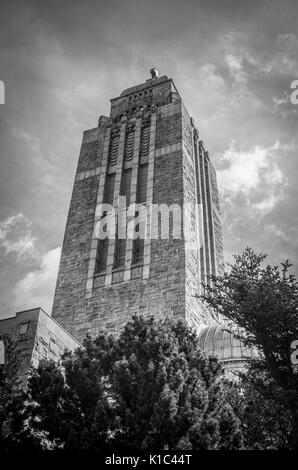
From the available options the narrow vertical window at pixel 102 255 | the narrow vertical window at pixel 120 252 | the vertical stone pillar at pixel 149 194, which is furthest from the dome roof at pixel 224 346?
the narrow vertical window at pixel 102 255

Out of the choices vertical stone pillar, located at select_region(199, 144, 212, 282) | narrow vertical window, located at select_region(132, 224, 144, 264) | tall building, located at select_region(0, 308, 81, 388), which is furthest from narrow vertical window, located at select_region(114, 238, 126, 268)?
tall building, located at select_region(0, 308, 81, 388)

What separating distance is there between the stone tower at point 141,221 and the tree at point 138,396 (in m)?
6.24

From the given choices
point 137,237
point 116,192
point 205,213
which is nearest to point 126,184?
point 116,192

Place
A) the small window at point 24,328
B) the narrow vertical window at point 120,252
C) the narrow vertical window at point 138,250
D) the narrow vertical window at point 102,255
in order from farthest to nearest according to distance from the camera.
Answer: the narrow vertical window at point 102,255 → the narrow vertical window at point 120,252 → the narrow vertical window at point 138,250 → the small window at point 24,328

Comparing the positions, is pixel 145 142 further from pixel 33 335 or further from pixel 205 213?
pixel 33 335

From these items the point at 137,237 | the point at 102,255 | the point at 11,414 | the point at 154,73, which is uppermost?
the point at 154,73

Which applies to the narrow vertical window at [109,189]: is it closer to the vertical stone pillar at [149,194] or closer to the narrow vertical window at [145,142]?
the narrow vertical window at [145,142]

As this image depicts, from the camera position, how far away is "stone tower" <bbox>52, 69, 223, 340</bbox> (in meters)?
21.1

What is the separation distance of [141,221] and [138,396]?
1360 cm

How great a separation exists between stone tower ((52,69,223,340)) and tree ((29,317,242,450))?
624 centimetres

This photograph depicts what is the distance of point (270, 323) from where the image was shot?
40.4 feet

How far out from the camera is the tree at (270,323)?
11.7 metres

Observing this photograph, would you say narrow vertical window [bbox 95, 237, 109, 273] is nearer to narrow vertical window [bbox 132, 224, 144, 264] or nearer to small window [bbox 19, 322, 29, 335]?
narrow vertical window [bbox 132, 224, 144, 264]

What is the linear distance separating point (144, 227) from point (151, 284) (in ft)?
11.6
